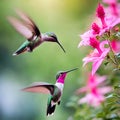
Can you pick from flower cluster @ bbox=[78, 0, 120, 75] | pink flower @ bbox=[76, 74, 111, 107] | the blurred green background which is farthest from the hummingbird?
the blurred green background

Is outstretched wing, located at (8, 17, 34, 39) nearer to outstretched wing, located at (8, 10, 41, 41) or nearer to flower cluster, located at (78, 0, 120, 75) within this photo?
outstretched wing, located at (8, 10, 41, 41)

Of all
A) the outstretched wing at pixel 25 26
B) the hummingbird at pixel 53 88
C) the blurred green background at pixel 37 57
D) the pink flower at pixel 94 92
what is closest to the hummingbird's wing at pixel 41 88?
the hummingbird at pixel 53 88

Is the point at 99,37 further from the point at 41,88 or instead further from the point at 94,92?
the point at 94,92

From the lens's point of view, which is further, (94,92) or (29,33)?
(94,92)

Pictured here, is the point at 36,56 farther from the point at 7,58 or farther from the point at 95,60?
the point at 95,60

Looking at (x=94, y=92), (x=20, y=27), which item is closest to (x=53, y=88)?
(x=20, y=27)
